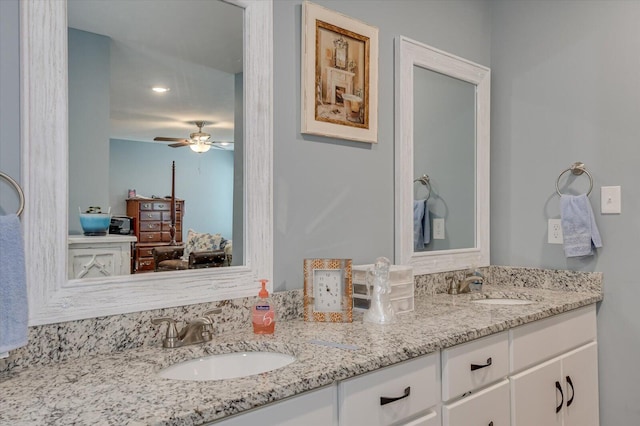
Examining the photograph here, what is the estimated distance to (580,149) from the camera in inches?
93.2

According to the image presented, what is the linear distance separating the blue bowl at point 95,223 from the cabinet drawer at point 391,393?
0.76 metres

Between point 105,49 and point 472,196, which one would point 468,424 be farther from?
point 105,49

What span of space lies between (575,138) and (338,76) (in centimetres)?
125

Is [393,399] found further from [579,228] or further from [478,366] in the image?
[579,228]

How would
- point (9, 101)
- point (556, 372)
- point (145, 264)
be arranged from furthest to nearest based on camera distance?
point (556, 372)
point (145, 264)
point (9, 101)

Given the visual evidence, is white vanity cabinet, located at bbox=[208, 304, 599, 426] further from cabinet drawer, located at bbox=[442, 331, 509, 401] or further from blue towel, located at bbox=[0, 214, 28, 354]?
blue towel, located at bbox=[0, 214, 28, 354]

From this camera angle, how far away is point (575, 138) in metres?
2.38

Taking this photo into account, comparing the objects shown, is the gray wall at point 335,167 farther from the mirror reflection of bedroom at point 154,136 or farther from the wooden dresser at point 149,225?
the wooden dresser at point 149,225

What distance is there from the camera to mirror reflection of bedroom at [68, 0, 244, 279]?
133 centimetres

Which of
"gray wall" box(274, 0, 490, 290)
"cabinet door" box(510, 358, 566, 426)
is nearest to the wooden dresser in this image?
"gray wall" box(274, 0, 490, 290)

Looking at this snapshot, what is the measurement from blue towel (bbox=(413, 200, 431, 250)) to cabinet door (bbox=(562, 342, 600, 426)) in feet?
2.47

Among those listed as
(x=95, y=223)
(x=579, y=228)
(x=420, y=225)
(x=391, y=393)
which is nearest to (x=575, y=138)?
(x=579, y=228)

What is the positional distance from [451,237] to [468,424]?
3.52 ft

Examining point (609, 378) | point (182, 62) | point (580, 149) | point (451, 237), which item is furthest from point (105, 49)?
point (609, 378)
